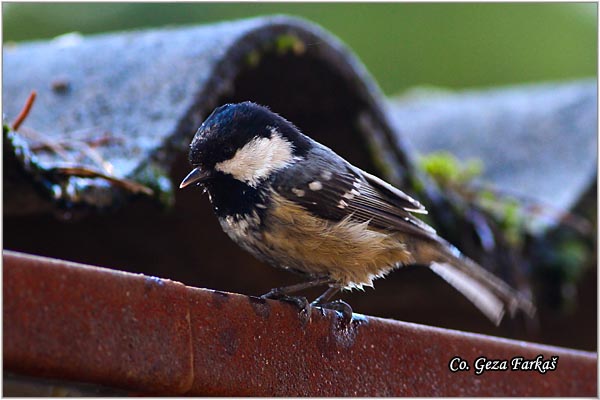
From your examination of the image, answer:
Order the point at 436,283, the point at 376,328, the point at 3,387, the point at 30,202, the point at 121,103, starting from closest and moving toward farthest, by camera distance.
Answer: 1. the point at 3,387
2. the point at 376,328
3. the point at 30,202
4. the point at 121,103
5. the point at 436,283

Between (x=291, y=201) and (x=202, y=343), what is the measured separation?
0.80 meters

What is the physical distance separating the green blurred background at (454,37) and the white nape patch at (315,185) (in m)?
4.56

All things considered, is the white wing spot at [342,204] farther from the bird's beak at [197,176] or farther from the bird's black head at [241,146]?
the bird's beak at [197,176]

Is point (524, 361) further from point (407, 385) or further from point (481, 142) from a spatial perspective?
point (481, 142)

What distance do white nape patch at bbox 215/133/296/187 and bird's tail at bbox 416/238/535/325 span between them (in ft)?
2.06

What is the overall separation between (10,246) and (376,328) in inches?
58.9

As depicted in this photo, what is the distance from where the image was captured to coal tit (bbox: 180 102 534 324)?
2.14 m

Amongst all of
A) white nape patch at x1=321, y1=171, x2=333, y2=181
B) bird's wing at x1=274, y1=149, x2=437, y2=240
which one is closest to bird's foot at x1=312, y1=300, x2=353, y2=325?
bird's wing at x1=274, y1=149, x2=437, y2=240

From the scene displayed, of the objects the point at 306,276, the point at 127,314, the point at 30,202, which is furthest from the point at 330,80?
the point at 127,314

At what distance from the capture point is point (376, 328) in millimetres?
1901

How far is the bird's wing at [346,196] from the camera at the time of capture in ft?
7.35

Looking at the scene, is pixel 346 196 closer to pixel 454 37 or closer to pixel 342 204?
pixel 342 204

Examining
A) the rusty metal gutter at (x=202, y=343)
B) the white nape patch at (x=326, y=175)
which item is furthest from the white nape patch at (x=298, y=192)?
the rusty metal gutter at (x=202, y=343)

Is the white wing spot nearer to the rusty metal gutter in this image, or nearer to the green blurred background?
the rusty metal gutter
